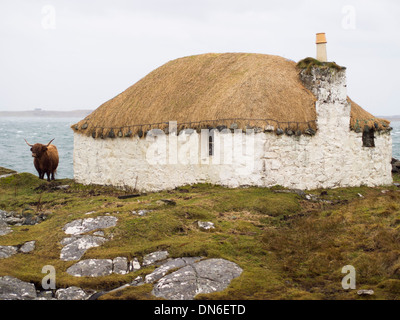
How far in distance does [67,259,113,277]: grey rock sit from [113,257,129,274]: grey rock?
0.36 feet

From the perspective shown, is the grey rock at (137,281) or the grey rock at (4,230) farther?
the grey rock at (4,230)

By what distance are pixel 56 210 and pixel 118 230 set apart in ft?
19.1

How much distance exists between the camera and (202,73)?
27000 millimetres

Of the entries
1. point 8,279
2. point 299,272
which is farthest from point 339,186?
point 8,279

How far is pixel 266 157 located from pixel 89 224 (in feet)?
27.8

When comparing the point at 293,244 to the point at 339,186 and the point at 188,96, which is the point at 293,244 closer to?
the point at 339,186

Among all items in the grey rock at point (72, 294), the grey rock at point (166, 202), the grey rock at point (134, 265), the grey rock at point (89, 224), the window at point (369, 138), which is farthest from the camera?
the window at point (369, 138)

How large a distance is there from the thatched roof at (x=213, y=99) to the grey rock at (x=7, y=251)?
10.5m

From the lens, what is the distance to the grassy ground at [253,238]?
40.4 ft

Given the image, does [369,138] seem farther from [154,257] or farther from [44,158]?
[44,158]

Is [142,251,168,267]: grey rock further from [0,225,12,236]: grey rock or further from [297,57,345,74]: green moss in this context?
[297,57,345,74]: green moss

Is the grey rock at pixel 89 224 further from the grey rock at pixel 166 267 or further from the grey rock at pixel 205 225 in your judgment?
the grey rock at pixel 166 267

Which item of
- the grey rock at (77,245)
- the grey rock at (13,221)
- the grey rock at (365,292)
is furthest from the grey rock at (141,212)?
the grey rock at (365,292)
